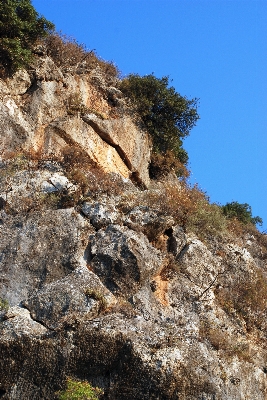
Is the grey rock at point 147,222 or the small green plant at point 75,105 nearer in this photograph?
the grey rock at point 147,222

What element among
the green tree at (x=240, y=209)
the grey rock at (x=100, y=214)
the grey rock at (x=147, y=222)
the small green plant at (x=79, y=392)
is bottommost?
the small green plant at (x=79, y=392)

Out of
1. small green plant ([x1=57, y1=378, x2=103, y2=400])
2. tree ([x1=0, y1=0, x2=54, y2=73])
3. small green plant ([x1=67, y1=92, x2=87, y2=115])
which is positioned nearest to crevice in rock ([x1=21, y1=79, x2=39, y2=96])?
tree ([x1=0, y1=0, x2=54, y2=73])

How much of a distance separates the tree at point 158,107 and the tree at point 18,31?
409cm

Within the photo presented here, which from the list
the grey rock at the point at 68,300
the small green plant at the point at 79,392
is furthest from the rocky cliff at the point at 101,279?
the small green plant at the point at 79,392

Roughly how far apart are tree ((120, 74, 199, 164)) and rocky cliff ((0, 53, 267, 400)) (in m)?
2.82

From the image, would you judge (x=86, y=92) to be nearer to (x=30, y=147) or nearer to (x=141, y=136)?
(x=141, y=136)

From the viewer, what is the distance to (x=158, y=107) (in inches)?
846

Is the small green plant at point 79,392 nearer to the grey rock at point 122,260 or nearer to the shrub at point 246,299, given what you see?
the grey rock at point 122,260

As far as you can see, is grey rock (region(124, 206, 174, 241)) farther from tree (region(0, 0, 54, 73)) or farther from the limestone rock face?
tree (region(0, 0, 54, 73))

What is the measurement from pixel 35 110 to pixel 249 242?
882 cm

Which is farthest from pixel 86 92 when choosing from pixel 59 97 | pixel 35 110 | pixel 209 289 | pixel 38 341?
pixel 38 341

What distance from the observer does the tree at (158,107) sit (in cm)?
2114

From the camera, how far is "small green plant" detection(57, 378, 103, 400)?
9.97 m

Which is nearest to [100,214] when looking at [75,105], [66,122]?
[66,122]
